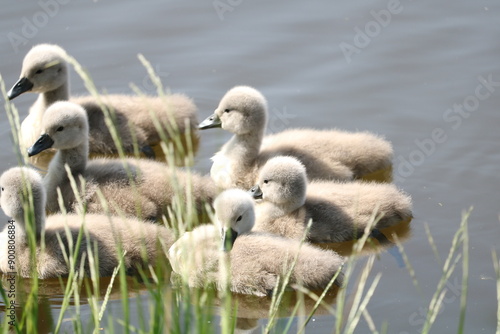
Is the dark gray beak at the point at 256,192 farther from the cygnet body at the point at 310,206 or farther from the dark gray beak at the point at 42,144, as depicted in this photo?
the dark gray beak at the point at 42,144

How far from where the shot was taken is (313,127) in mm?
7383

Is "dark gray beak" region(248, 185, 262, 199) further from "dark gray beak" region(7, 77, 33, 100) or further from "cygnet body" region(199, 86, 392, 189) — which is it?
"dark gray beak" region(7, 77, 33, 100)

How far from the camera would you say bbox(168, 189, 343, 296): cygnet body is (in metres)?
5.23

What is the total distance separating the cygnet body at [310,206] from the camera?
229 inches

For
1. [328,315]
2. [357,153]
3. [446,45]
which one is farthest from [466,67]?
[328,315]

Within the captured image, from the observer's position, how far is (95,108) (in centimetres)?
708

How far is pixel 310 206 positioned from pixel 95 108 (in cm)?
201

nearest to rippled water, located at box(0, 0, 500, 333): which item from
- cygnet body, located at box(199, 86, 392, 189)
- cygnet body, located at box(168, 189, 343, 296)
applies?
cygnet body, located at box(199, 86, 392, 189)

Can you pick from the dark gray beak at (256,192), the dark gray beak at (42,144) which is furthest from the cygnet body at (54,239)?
the dark gray beak at (42,144)

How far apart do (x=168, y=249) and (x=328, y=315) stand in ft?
3.37

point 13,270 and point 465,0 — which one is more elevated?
point 465,0

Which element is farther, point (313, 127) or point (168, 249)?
point (313, 127)

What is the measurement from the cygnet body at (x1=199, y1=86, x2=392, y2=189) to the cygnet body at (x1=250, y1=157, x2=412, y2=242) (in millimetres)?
466

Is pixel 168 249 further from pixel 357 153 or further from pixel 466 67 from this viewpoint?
pixel 466 67
